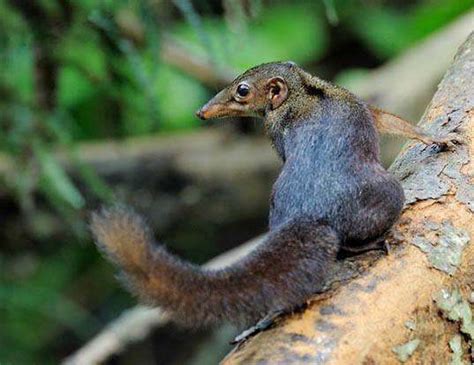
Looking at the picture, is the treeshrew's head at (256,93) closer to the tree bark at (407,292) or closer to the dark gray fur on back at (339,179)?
the dark gray fur on back at (339,179)

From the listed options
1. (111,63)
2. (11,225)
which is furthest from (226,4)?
(11,225)

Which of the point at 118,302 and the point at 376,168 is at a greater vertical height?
the point at 376,168

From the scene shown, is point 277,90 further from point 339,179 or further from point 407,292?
point 407,292

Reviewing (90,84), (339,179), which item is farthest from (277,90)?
(90,84)

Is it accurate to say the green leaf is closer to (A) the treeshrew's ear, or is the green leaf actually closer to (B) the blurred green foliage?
(B) the blurred green foliage

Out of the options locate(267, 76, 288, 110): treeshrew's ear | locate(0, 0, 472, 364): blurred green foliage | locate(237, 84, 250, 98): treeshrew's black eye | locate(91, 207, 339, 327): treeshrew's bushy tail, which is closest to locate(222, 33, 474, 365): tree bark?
locate(91, 207, 339, 327): treeshrew's bushy tail

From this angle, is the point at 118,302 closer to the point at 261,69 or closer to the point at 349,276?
the point at 261,69
